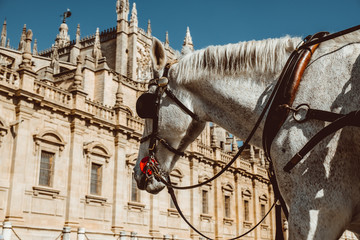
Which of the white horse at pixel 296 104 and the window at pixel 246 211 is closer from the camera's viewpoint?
the white horse at pixel 296 104

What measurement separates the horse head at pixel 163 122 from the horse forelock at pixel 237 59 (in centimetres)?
14

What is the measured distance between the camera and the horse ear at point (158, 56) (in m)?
2.96

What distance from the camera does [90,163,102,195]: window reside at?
19.1 metres

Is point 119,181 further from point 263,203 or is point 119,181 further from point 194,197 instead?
point 263,203

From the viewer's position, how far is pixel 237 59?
2.53 m

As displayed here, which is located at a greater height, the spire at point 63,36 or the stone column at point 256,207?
the spire at point 63,36

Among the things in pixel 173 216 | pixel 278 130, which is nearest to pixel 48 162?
pixel 173 216

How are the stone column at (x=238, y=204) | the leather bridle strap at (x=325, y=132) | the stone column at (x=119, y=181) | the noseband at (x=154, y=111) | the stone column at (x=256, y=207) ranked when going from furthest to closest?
the stone column at (x=256, y=207), the stone column at (x=238, y=204), the stone column at (x=119, y=181), the noseband at (x=154, y=111), the leather bridle strap at (x=325, y=132)

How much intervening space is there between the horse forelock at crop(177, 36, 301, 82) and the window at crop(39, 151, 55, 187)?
15.4 metres

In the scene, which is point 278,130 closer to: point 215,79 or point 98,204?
point 215,79

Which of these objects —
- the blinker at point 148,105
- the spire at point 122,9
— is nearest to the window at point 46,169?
the blinker at point 148,105

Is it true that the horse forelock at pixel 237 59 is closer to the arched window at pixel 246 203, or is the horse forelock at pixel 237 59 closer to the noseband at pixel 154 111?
the noseband at pixel 154 111

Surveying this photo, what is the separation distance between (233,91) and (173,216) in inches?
859

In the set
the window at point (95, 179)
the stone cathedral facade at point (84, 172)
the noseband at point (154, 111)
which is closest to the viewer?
the noseband at point (154, 111)
